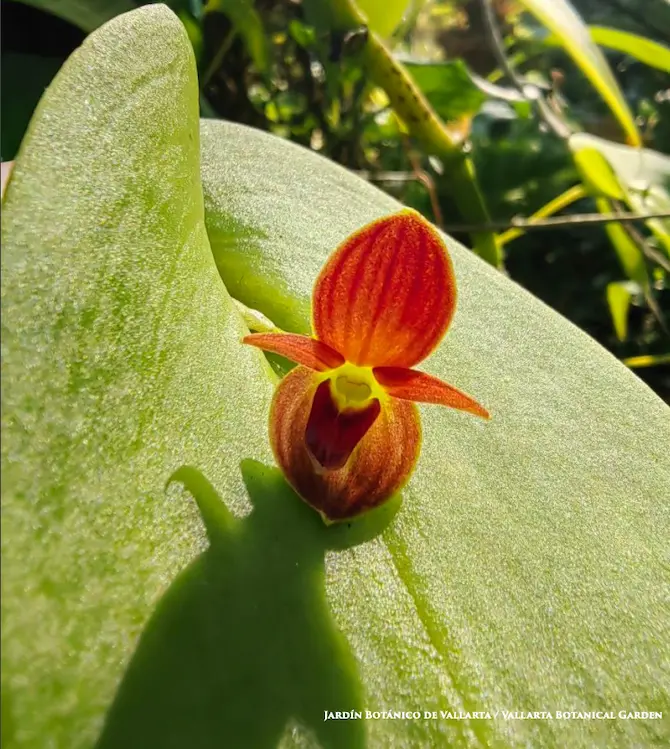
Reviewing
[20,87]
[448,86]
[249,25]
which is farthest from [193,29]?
[448,86]

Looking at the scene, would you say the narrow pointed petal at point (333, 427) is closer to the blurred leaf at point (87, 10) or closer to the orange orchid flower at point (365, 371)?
the orange orchid flower at point (365, 371)

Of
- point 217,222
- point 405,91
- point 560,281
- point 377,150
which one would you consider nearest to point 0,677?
point 217,222

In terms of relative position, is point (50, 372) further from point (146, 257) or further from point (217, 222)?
point (217, 222)

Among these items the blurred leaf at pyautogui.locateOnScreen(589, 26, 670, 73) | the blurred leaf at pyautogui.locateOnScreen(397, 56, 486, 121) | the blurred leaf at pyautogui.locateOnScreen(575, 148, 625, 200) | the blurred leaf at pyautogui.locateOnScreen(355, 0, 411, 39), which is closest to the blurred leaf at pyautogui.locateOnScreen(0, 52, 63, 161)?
the blurred leaf at pyautogui.locateOnScreen(355, 0, 411, 39)

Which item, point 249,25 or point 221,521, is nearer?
point 221,521

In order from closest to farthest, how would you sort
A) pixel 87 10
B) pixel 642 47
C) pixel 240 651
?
pixel 240 651 → pixel 87 10 → pixel 642 47

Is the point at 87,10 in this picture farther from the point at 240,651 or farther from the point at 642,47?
the point at 642,47

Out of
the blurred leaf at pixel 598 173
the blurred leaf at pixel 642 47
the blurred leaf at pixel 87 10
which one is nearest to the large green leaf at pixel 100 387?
the blurred leaf at pixel 87 10

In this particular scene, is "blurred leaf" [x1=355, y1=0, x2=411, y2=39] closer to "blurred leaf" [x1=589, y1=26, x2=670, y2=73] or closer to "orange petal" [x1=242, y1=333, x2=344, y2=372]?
"blurred leaf" [x1=589, y1=26, x2=670, y2=73]
